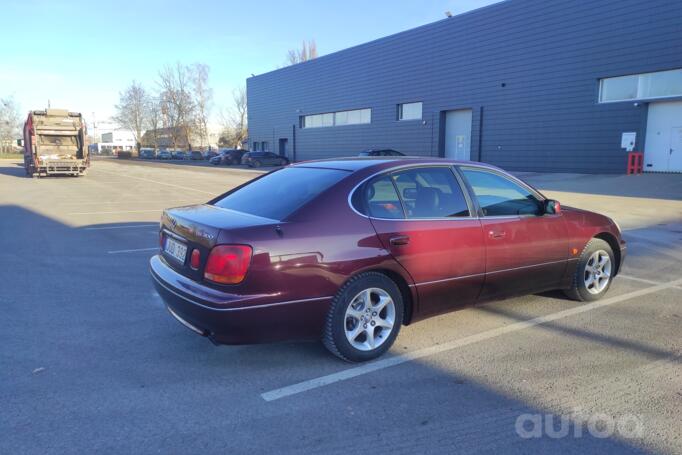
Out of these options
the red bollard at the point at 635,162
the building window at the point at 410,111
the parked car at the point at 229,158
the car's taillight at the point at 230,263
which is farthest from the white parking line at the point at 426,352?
the parked car at the point at 229,158

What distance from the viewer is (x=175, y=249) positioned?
4.09 m

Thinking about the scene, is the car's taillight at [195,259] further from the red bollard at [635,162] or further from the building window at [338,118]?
the building window at [338,118]

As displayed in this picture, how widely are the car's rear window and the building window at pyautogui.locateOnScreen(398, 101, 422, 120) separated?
111ft

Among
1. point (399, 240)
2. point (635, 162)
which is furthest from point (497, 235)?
point (635, 162)

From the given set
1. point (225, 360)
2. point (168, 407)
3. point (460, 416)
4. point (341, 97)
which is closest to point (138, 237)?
point (225, 360)

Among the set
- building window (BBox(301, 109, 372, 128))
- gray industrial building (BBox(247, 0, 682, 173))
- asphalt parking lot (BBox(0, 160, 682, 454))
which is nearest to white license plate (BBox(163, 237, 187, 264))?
asphalt parking lot (BBox(0, 160, 682, 454))

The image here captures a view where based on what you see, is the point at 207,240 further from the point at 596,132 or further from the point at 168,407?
the point at 596,132

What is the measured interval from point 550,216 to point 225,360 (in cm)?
334

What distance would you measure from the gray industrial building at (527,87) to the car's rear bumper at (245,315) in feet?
83.6

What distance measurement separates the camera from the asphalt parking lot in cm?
292

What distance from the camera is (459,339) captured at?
4.41 m

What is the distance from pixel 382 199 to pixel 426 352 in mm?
1292

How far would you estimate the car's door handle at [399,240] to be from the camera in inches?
154

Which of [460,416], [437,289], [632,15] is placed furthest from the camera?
[632,15]
